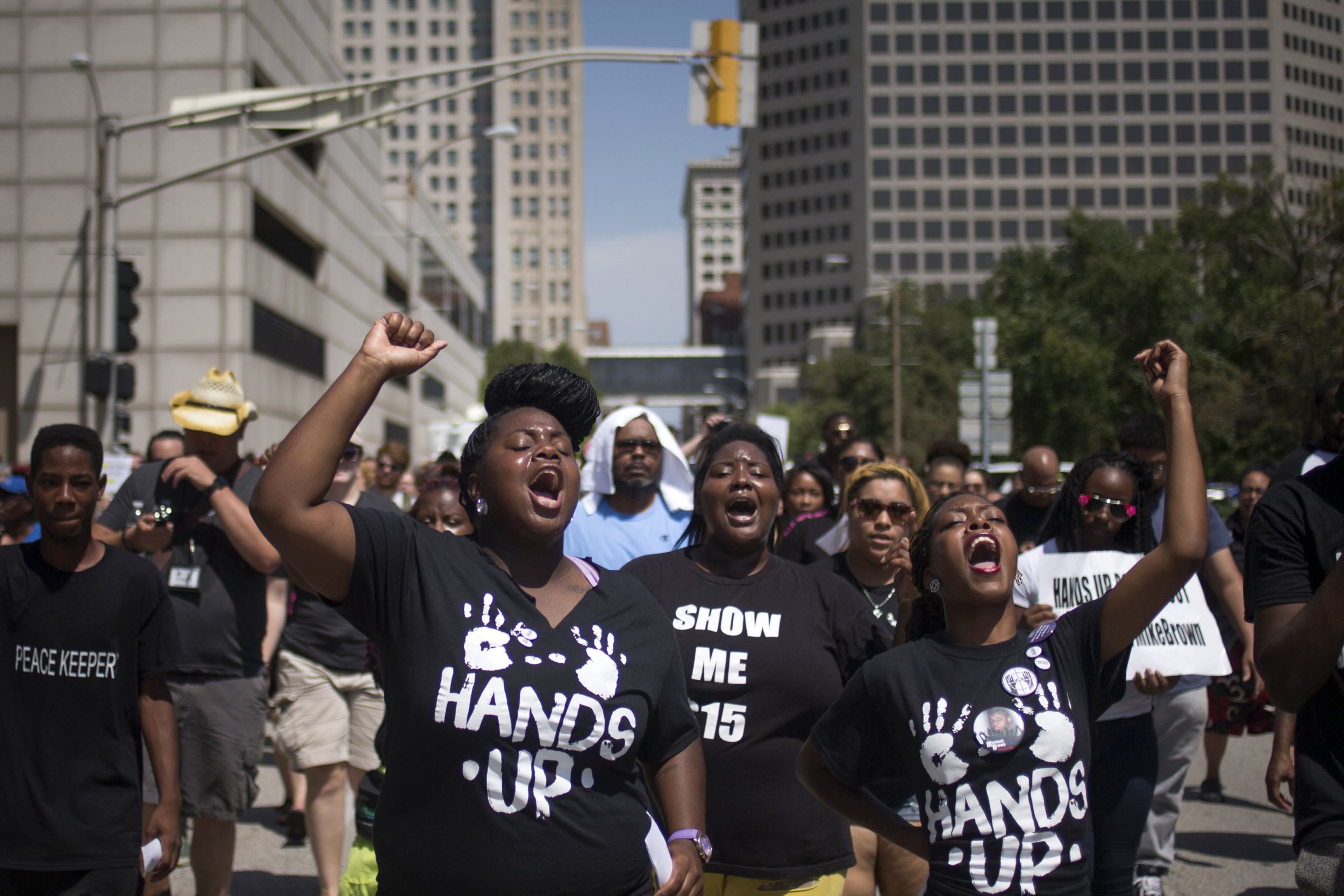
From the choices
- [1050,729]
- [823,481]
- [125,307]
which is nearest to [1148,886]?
[1050,729]

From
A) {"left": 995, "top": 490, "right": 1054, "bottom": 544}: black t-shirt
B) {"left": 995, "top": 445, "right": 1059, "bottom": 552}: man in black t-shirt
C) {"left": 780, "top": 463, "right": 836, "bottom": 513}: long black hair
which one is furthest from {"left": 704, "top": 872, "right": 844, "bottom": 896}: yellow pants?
{"left": 780, "top": 463, "right": 836, "bottom": 513}: long black hair

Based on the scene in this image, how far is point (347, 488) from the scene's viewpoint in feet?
22.0

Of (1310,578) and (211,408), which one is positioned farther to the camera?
(211,408)

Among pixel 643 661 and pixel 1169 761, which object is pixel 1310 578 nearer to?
pixel 643 661

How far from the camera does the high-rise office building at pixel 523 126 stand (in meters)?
136

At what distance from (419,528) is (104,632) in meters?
1.76

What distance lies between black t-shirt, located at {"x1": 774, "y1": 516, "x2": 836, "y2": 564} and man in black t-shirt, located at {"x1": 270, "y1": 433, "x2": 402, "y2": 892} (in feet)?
6.70

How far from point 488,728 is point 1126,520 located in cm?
342

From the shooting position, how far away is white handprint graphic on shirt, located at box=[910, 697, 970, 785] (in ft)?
9.75

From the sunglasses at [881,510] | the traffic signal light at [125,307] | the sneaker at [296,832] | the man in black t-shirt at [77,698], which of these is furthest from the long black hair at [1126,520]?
the traffic signal light at [125,307]

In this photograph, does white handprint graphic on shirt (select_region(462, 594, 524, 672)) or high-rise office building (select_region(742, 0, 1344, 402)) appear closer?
white handprint graphic on shirt (select_region(462, 594, 524, 672))

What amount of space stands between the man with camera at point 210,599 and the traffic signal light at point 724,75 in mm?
7519

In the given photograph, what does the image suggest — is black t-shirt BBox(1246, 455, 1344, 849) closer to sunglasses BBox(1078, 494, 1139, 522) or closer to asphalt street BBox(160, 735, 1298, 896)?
→ sunglasses BBox(1078, 494, 1139, 522)

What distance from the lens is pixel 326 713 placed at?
653 centimetres
